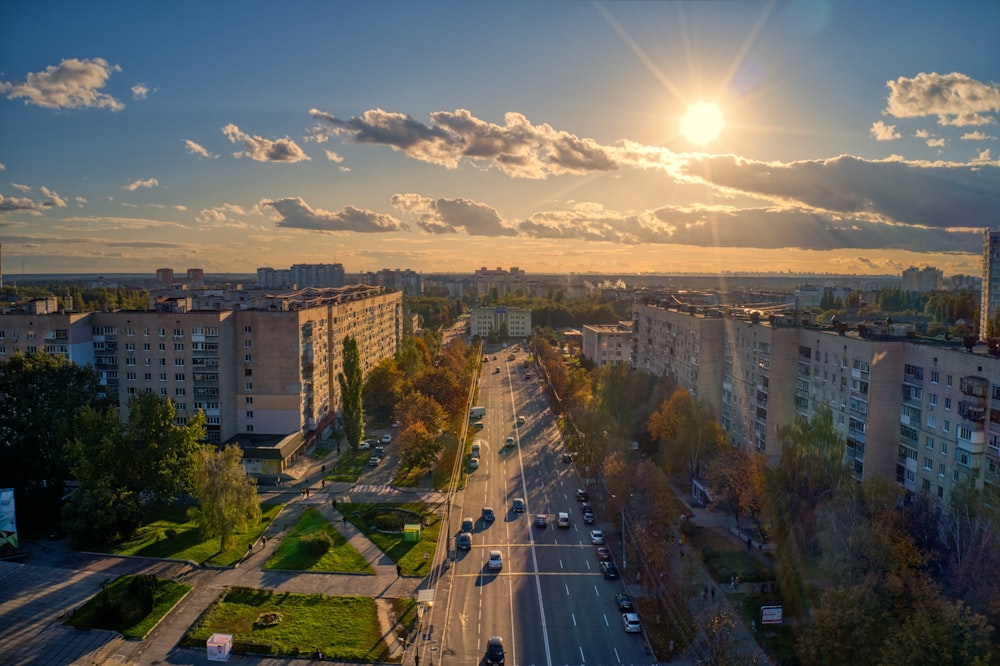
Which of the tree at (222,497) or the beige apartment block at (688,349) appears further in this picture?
the beige apartment block at (688,349)

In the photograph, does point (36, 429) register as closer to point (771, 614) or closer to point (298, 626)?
point (298, 626)

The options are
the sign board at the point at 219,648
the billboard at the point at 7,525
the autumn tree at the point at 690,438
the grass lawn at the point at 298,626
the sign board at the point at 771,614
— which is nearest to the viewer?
the sign board at the point at 219,648

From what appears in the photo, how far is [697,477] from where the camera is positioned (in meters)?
42.3

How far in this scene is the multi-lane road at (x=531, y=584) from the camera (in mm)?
25188

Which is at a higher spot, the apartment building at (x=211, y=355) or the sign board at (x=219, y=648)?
the apartment building at (x=211, y=355)

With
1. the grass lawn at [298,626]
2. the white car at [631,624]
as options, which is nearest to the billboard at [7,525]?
the grass lawn at [298,626]

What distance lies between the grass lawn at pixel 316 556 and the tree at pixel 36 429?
12.8 meters

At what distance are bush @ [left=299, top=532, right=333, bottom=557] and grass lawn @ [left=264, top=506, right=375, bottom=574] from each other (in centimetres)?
5

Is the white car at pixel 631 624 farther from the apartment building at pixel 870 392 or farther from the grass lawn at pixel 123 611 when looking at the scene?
the grass lawn at pixel 123 611

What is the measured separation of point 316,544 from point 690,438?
77.9 ft

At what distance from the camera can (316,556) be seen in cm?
3278

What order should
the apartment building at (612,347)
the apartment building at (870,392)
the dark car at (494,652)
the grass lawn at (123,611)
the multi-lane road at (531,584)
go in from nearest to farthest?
the dark car at (494,652) → the multi-lane road at (531,584) → the grass lawn at (123,611) → the apartment building at (870,392) → the apartment building at (612,347)

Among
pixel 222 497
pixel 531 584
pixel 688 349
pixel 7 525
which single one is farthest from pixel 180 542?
pixel 688 349

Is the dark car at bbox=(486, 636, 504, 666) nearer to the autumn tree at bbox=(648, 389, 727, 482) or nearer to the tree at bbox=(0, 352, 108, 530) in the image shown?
the autumn tree at bbox=(648, 389, 727, 482)
